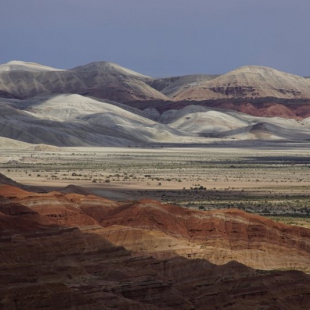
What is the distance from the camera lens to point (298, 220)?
6694cm

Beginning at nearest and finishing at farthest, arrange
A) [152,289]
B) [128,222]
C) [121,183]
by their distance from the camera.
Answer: [152,289]
[128,222]
[121,183]

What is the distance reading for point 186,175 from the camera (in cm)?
12062

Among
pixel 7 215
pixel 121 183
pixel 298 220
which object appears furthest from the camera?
pixel 121 183

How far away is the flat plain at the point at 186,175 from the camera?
83000 millimetres

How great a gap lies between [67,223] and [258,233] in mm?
10016

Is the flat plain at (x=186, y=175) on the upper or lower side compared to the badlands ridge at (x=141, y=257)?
lower

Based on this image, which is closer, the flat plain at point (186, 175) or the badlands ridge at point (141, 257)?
the badlands ridge at point (141, 257)

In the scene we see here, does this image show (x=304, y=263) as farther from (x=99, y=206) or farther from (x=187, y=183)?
(x=187, y=183)

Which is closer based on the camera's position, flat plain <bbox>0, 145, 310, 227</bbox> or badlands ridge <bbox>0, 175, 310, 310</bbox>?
badlands ridge <bbox>0, 175, 310, 310</bbox>

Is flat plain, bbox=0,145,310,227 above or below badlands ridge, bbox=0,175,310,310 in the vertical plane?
below

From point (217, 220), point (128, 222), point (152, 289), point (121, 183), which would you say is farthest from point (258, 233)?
point (121, 183)

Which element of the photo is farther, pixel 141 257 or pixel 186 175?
pixel 186 175

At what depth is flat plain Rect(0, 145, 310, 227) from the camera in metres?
83.0

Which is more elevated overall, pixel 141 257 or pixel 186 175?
pixel 141 257
